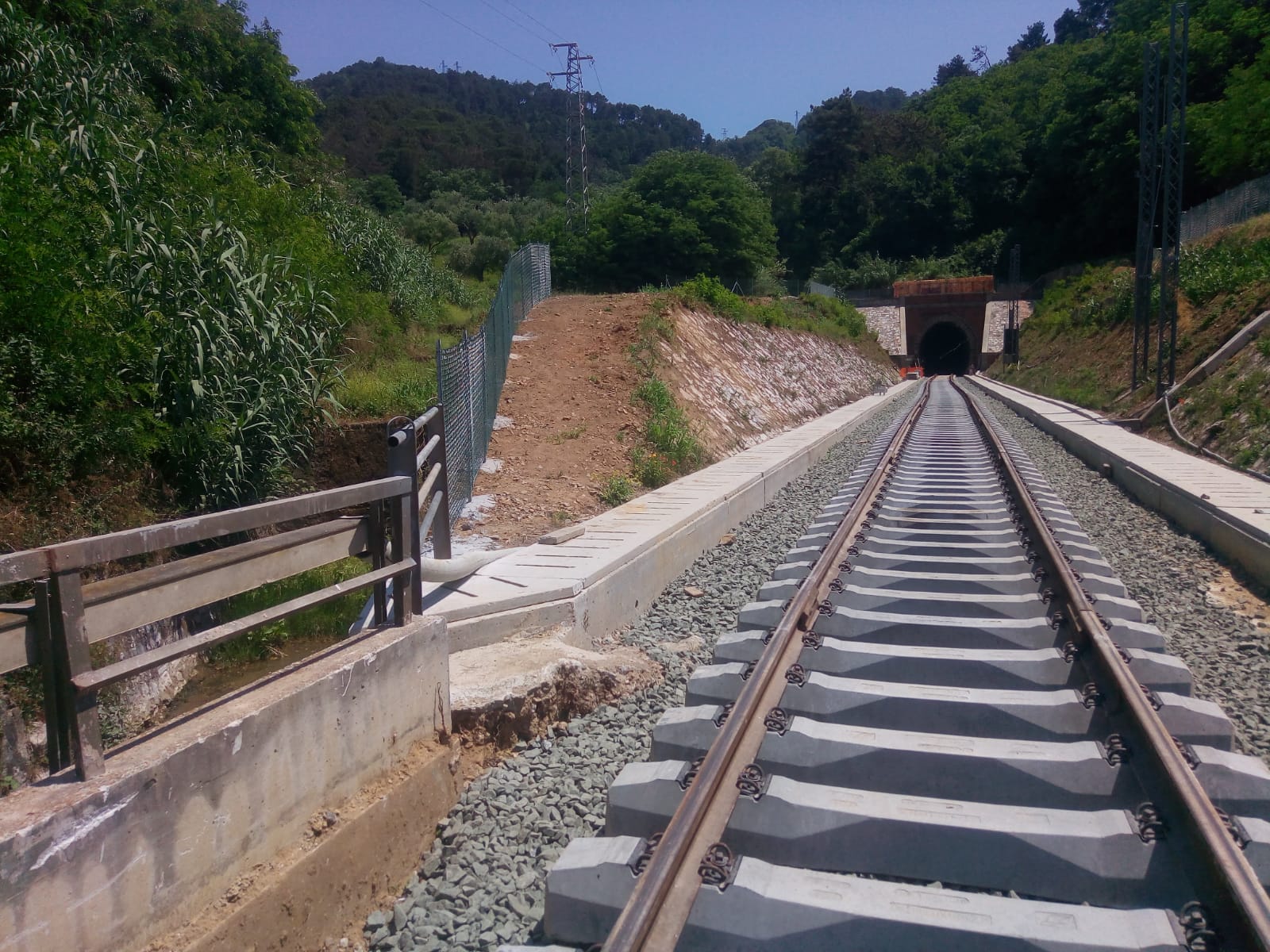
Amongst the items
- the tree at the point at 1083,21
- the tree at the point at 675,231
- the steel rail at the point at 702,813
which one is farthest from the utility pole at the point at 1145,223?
the tree at the point at 1083,21

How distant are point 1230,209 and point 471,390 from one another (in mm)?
37952

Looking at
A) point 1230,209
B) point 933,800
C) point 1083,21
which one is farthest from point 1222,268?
point 1083,21

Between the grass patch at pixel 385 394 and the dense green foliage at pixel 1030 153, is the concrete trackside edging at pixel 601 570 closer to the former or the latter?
the grass patch at pixel 385 394

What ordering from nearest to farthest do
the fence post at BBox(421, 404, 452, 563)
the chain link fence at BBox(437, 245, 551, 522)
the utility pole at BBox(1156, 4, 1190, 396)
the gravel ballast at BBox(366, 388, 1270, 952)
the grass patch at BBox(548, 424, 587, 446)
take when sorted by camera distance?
the gravel ballast at BBox(366, 388, 1270, 952) < the fence post at BBox(421, 404, 452, 563) < the chain link fence at BBox(437, 245, 551, 522) < the grass patch at BBox(548, 424, 587, 446) < the utility pole at BBox(1156, 4, 1190, 396)

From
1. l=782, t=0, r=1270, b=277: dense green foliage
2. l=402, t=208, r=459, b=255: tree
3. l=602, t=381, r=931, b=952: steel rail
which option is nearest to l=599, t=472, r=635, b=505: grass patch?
l=602, t=381, r=931, b=952: steel rail

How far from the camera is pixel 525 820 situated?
4367 mm

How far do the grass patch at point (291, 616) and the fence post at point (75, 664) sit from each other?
479cm

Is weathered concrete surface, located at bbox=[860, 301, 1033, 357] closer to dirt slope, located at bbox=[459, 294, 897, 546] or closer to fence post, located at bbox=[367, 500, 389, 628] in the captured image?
dirt slope, located at bbox=[459, 294, 897, 546]

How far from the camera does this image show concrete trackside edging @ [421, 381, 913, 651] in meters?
6.38

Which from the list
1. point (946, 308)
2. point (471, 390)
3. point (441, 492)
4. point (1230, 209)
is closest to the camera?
point (441, 492)

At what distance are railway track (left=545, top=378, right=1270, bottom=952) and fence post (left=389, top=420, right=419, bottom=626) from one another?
1.47 metres

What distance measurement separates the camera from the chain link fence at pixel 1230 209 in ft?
113

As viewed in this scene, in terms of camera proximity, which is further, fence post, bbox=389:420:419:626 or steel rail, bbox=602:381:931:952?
fence post, bbox=389:420:419:626

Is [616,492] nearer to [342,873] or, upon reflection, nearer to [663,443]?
[663,443]
